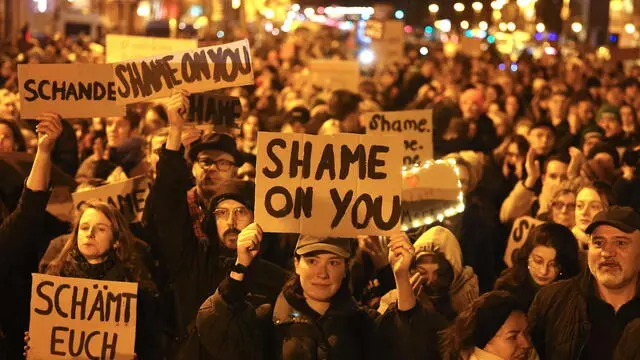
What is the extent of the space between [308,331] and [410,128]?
5.37 metres

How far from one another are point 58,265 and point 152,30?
4037cm

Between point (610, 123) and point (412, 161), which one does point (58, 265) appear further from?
point (610, 123)

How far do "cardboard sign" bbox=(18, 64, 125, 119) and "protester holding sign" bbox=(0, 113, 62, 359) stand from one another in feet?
1.19

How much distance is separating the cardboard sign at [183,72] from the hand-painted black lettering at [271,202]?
206 centimetres

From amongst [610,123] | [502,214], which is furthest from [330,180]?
[610,123]

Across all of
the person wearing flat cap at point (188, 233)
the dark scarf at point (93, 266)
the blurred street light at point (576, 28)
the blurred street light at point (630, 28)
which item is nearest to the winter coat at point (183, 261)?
the person wearing flat cap at point (188, 233)

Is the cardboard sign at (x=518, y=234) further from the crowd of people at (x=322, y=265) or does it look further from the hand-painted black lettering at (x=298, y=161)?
the hand-painted black lettering at (x=298, y=161)

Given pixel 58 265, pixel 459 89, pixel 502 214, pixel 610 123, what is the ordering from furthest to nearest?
pixel 459 89, pixel 610 123, pixel 502 214, pixel 58 265

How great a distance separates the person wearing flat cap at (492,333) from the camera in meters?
5.05

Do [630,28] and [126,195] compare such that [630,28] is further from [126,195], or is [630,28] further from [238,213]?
[238,213]

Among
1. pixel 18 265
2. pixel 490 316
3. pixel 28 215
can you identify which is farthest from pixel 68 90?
pixel 490 316

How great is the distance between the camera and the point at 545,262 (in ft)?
21.0

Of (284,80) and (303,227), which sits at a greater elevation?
(284,80)

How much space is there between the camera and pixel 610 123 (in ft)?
41.2
